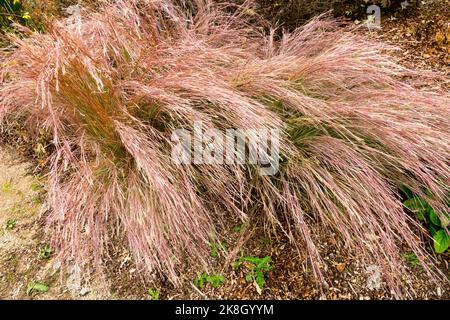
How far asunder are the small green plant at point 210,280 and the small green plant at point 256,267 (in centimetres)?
8

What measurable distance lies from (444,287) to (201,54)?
4.83 ft

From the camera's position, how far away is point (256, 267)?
1587 mm

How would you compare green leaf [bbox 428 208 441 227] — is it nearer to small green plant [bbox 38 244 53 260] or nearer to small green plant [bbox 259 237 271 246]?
small green plant [bbox 259 237 271 246]

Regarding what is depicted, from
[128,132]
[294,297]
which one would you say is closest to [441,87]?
[294,297]

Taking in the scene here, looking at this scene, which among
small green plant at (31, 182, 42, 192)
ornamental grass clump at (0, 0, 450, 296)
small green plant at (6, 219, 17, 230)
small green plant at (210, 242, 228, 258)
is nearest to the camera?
ornamental grass clump at (0, 0, 450, 296)

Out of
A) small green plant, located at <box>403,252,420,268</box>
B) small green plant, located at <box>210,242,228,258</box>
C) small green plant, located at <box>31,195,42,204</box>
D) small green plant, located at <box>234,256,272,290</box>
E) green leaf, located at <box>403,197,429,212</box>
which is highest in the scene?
small green plant, located at <box>31,195,42,204</box>

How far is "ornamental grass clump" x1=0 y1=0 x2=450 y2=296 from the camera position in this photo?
59.2 inches

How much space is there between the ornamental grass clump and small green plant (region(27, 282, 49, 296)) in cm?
15

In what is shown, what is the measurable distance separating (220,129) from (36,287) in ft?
3.42

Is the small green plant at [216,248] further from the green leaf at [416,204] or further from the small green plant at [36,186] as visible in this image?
the small green plant at [36,186]

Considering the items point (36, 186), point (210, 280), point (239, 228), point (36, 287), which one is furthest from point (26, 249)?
point (239, 228)

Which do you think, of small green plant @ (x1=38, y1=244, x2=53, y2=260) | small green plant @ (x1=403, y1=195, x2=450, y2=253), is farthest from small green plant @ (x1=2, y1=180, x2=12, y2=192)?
small green plant @ (x1=403, y1=195, x2=450, y2=253)

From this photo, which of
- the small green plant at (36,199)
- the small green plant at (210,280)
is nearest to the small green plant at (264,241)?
the small green plant at (210,280)

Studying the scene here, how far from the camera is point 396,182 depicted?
5.31 feet
